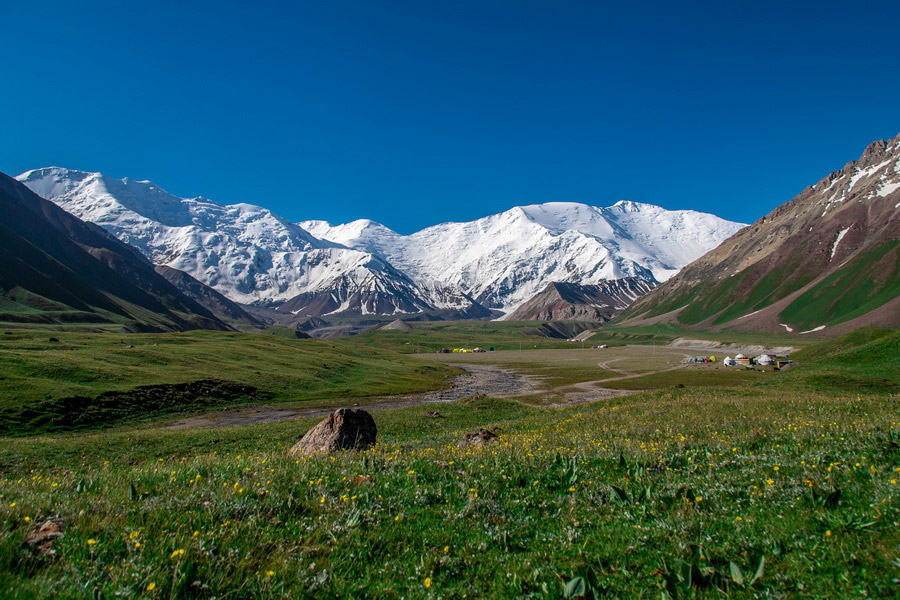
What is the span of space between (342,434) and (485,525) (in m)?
13.8

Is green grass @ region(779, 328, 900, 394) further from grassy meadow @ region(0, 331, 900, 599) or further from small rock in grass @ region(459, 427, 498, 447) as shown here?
grassy meadow @ region(0, 331, 900, 599)

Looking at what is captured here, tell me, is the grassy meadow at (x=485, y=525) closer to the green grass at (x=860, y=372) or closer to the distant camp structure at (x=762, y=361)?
the green grass at (x=860, y=372)

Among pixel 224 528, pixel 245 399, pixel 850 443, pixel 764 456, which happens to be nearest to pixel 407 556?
pixel 224 528

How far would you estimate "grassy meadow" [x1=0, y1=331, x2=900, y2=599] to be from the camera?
623 cm

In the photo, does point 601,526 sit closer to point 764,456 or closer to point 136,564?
point 764,456

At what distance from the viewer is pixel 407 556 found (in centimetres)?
764

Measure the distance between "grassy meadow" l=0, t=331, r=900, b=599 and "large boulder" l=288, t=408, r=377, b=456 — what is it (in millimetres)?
7648

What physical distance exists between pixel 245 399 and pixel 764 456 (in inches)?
2799

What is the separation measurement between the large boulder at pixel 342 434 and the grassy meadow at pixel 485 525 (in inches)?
301

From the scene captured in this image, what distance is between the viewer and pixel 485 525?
29.1 ft

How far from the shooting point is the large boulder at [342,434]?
819 inches

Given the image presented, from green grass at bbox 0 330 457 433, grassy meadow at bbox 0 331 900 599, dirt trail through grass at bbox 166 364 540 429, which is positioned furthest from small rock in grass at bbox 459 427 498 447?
green grass at bbox 0 330 457 433

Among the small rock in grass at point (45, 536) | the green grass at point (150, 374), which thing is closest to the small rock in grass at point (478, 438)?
the small rock in grass at point (45, 536)

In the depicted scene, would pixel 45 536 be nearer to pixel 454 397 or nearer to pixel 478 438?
pixel 478 438
